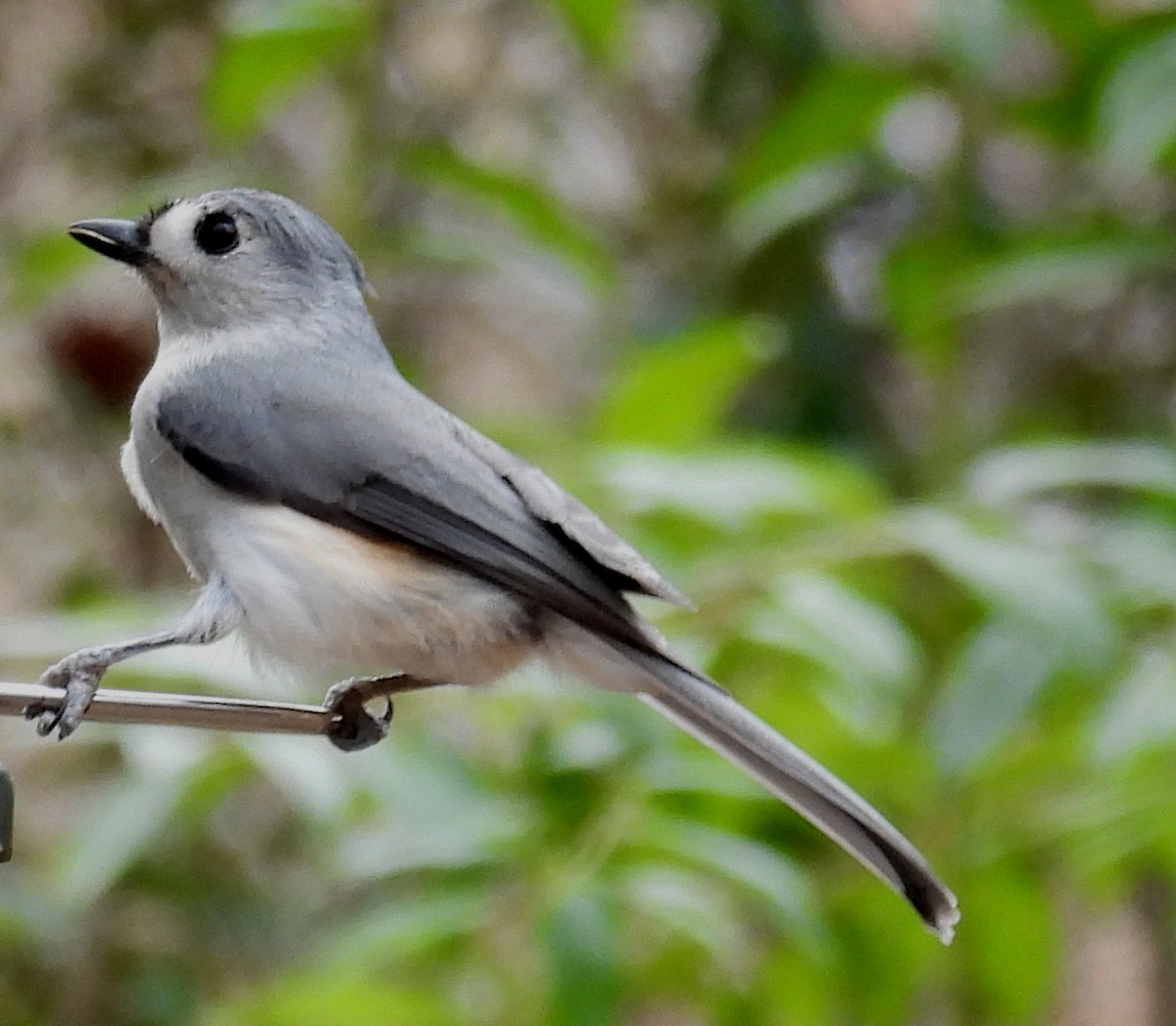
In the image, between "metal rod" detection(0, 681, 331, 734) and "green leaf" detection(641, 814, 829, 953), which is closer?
"metal rod" detection(0, 681, 331, 734)

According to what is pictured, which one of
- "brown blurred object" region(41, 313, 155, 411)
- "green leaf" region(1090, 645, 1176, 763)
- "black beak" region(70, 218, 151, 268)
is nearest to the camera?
"black beak" region(70, 218, 151, 268)

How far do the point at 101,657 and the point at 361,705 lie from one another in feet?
1.09

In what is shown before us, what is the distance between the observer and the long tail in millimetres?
1299

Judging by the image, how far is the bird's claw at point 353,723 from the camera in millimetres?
1531

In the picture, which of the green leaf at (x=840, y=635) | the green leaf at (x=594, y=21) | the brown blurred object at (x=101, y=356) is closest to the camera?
the green leaf at (x=840, y=635)

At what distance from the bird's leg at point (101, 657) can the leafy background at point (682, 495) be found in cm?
20

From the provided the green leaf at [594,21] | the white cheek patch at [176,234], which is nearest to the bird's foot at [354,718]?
the white cheek patch at [176,234]

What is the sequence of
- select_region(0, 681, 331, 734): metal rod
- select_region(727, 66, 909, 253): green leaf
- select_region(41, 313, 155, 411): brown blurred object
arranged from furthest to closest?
select_region(41, 313, 155, 411): brown blurred object
select_region(727, 66, 909, 253): green leaf
select_region(0, 681, 331, 734): metal rod

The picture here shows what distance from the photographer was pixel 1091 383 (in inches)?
116

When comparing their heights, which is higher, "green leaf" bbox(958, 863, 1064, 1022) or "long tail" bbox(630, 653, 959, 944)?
"green leaf" bbox(958, 863, 1064, 1022)

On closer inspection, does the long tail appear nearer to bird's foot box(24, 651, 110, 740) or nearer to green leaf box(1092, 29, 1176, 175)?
bird's foot box(24, 651, 110, 740)

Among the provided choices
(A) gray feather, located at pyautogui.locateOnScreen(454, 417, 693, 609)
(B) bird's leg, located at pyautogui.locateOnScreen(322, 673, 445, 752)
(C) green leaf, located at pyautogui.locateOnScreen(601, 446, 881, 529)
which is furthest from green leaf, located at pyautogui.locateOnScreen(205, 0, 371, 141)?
(B) bird's leg, located at pyautogui.locateOnScreen(322, 673, 445, 752)

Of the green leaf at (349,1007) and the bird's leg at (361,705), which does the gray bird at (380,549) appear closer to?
the bird's leg at (361,705)

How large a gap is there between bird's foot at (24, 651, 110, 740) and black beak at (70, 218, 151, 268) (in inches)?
15.0
